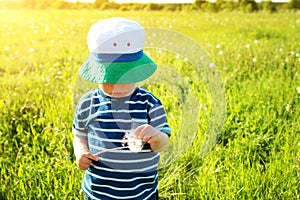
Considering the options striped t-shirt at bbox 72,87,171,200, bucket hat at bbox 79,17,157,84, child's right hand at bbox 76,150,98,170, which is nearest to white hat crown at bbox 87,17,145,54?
bucket hat at bbox 79,17,157,84

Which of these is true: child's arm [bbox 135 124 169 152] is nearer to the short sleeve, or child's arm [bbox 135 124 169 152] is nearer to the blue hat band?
the short sleeve

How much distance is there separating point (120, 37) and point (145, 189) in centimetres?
46

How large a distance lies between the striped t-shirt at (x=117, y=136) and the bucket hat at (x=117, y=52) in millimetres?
96

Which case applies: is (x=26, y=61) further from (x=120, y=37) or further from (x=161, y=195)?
(x=120, y=37)

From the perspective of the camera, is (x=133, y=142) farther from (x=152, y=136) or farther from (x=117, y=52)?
(x=117, y=52)

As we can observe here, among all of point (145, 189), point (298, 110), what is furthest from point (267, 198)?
point (298, 110)

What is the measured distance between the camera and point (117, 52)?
1.16 meters

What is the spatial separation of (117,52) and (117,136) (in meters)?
0.24

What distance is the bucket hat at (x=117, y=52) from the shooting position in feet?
3.79

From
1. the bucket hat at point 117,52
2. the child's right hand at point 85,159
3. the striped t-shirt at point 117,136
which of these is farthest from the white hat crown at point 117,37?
the child's right hand at point 85,159

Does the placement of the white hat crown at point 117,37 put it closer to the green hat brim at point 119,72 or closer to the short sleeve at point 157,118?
the green hat brim at point 119,72

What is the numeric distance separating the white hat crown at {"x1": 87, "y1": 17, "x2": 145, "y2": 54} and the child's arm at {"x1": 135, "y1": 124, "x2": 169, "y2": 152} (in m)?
0.20

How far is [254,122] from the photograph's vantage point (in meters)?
2.30

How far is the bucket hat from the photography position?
1155 mm
